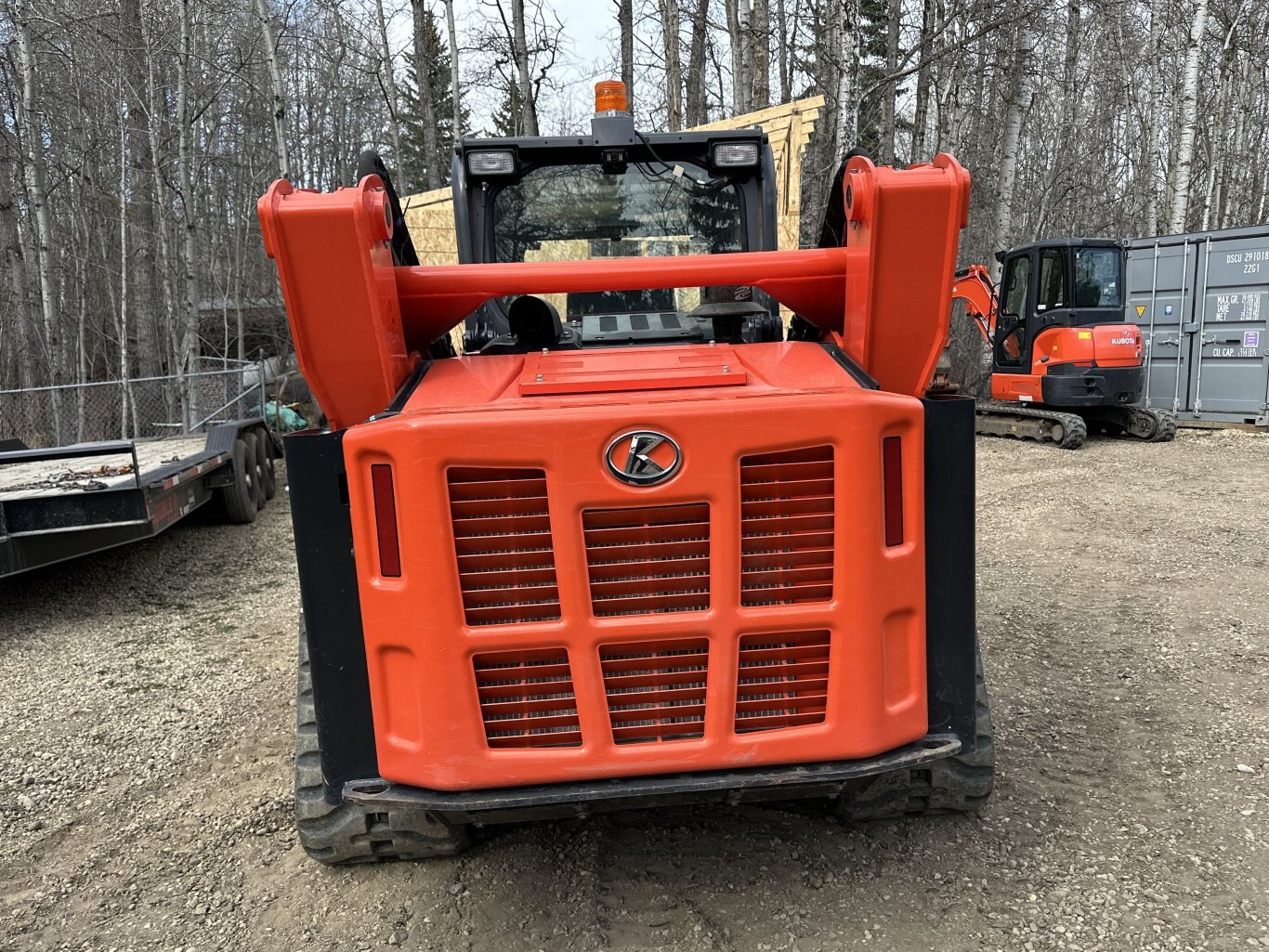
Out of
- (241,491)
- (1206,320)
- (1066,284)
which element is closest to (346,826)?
(241,491)

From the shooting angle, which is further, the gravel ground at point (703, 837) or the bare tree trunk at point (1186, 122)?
the bare tree trunk at point (1186, 122)

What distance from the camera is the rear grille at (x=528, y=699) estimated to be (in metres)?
2.28

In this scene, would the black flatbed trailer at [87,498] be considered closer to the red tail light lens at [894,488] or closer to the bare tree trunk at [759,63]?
the red tail light lens at [894,488]

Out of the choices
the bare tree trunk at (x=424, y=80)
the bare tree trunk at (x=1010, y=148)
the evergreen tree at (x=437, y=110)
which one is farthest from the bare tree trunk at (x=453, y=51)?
the bare tree trunk at (x=1010, y=148)

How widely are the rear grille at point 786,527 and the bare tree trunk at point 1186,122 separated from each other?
1562cm

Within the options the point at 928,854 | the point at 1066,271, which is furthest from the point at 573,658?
the point at 1066,271

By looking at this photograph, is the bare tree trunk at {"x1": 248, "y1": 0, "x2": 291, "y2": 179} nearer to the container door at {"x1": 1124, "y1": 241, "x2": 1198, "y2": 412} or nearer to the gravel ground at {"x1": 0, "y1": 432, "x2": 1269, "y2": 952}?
the gravel ground at {"x1": 0, "y1": 432, "x2": 1269, "y2": 952}

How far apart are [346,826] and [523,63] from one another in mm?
14498

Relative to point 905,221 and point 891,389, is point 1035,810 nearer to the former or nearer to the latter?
point 891,389

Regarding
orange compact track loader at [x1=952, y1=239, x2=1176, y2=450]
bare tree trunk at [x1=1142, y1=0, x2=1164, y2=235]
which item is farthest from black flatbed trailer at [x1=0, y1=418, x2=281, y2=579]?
bare tree trunk at [x1=1142, y1=0, x2=1164, y2=235]

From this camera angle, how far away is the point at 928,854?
2871 mm

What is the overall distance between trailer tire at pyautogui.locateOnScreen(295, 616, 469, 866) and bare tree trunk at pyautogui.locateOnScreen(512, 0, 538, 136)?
1320 centimetres

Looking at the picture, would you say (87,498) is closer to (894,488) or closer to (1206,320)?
(894,488)

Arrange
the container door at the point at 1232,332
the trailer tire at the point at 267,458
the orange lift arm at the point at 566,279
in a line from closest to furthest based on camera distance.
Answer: the orange lift arm at the point at 566,279 → the trailer tire at the point at 267,458 → the container door at the point at 1232,332
